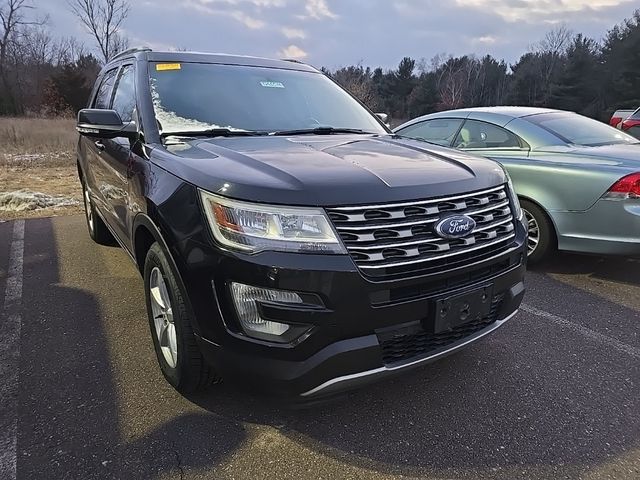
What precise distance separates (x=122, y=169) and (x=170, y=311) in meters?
1.16

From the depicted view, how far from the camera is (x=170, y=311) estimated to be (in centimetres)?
247

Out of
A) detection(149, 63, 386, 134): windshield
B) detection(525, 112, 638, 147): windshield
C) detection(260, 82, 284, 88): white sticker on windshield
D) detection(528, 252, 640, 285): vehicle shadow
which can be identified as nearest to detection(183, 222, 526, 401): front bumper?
detection(149, 63, 386, 134): windshield

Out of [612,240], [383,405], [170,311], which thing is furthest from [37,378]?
[612,240]

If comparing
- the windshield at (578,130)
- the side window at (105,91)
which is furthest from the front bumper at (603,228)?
the side window at (105,91)

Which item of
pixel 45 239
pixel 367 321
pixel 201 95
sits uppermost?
pixel 201 95

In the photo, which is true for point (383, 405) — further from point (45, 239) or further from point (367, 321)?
point (45, 239)

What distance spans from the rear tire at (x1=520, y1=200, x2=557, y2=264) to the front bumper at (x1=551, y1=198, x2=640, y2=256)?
0.29 ft

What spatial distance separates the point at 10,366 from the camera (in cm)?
285

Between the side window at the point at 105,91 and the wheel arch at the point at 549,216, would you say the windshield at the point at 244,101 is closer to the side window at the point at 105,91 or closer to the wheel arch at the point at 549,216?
the side window at the point at 105,91

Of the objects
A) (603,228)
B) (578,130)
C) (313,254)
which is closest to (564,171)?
(603,228)

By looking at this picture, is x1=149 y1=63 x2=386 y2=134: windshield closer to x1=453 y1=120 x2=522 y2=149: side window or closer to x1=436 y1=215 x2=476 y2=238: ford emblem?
x1=436 y1=215 x2=476 y2=238: ford emblem

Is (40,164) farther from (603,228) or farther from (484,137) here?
(603,228)

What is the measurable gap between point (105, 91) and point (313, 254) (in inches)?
138

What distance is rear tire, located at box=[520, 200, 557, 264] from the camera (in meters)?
4.47
